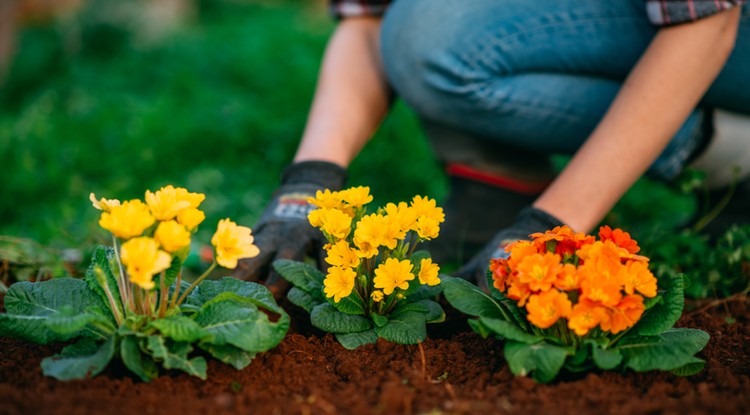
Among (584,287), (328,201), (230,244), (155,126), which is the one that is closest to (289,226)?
(328,201)

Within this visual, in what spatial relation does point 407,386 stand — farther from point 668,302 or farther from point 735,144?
point 735,144

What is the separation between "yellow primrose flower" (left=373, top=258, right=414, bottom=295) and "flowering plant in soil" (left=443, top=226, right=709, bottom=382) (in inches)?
4.3

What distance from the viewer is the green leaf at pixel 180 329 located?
55.8 inches

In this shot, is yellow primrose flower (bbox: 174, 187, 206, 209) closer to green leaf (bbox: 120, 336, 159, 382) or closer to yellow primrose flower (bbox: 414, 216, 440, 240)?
green leaf (bbox: 120, 336, 159, 382)

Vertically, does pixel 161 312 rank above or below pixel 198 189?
above

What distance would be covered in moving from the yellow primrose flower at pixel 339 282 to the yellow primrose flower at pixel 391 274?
5 cm

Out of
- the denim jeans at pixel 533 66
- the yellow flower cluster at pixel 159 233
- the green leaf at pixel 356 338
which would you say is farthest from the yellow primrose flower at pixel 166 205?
the denim jeans at pixel 533 66

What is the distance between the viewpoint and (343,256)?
160 cm

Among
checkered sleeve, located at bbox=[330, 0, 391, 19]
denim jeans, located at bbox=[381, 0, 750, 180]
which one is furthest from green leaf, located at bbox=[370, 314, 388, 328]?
checkered sleeve, located at bbox=[330, 0, 391, 19]

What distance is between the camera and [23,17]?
7941 mm

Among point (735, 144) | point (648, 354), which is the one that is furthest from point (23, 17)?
point (648, 354)

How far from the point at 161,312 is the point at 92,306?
0.50 ft

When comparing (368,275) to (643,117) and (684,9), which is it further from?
(684,9)

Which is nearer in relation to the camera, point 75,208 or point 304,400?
point 304,400
